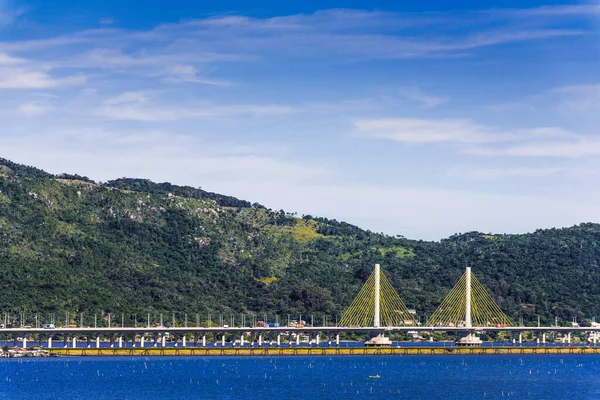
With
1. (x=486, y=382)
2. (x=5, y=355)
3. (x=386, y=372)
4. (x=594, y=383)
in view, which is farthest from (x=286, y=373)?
(x=5, y=355)

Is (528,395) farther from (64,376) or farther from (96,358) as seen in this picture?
(96,358)

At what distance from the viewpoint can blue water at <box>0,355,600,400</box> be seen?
128125 millimetres

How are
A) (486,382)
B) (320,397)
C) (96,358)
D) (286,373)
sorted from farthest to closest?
(96,358) < (286,373) < (486,382) < (320,397)

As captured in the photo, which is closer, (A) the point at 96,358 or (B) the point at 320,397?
(B) the point at 320,397

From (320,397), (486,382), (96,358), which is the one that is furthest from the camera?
(96,358)

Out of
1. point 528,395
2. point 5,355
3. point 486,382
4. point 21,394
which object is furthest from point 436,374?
point 5,355

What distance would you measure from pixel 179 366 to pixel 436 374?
3917 centimetres

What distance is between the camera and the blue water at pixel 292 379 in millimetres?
128125

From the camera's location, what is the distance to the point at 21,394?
127m

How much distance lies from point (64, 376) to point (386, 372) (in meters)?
43.2

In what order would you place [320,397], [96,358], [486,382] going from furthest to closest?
[96,358], [486,382], [320,397]

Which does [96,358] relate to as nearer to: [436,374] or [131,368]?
[131,368]

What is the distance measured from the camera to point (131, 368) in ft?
554

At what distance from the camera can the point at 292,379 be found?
14900cm
